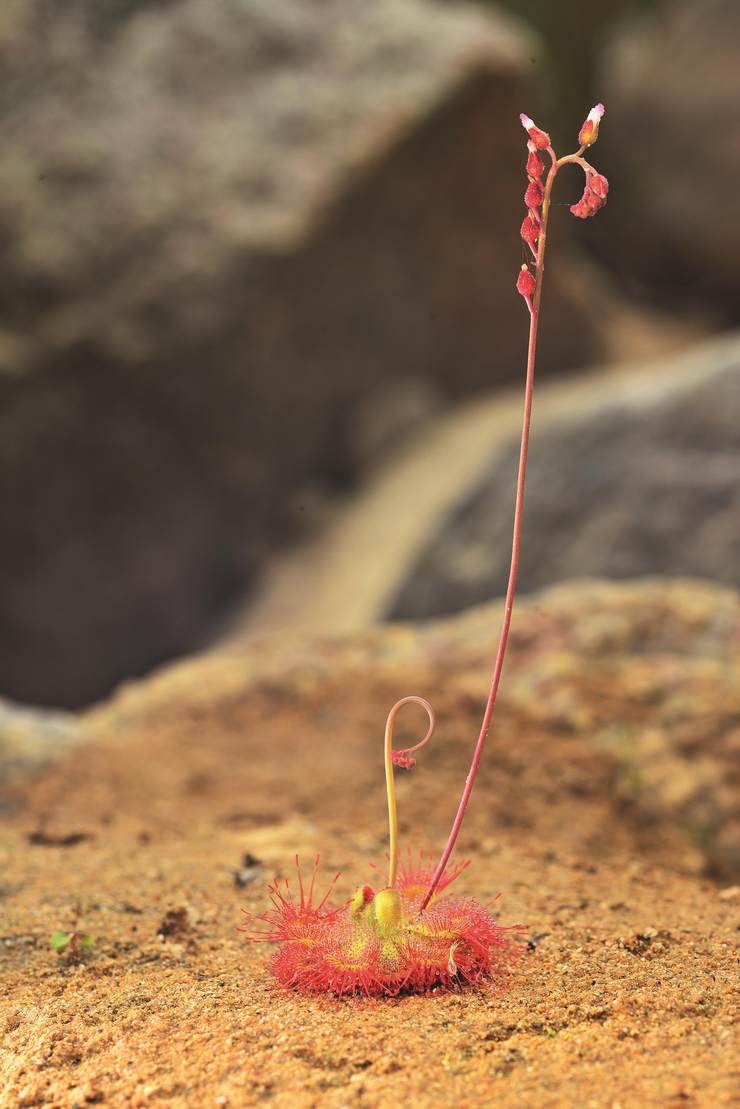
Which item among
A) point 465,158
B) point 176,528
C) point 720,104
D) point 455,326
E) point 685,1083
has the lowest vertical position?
point 685,1083

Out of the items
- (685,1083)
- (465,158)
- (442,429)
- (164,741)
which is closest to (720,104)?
(465,158)

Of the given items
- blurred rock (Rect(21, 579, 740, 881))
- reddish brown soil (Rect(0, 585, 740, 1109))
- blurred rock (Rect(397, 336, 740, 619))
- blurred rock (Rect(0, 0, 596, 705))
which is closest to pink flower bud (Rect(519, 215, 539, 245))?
reddish brown soil (Rect(0, 585, 740, 1109))

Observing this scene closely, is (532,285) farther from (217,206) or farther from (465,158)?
(465,158)

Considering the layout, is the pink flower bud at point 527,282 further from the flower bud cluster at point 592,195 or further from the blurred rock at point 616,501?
the blurred rock at point 616,501

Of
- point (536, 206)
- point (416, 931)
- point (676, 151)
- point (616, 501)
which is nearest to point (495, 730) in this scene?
point (416, 931)

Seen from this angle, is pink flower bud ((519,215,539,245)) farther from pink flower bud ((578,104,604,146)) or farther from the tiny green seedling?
the tiny green seedling

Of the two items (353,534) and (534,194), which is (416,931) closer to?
(534,194)
